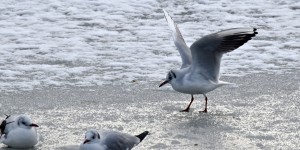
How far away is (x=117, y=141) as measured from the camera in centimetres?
499

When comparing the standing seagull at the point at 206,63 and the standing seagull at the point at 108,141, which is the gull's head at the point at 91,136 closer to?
the standing seagull at the point at 108,141

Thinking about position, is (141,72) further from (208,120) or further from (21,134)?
(21,134)

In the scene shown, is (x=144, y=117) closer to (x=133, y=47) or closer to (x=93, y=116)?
(x=93, y=116)

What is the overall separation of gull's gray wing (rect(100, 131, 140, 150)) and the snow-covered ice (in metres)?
2.31

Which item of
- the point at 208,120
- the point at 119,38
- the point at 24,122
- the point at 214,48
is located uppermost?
the point at 214,48

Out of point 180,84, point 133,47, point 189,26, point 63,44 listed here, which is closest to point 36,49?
point 63,44

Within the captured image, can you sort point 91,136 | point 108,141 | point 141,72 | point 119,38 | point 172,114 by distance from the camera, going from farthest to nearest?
point 119,38 → point 141,72 → point 172,114 → point 108,141 → point 91,136

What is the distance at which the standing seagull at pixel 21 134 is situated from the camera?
5227 millimetres

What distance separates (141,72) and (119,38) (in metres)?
1.84

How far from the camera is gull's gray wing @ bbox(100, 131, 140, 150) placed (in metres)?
4.96

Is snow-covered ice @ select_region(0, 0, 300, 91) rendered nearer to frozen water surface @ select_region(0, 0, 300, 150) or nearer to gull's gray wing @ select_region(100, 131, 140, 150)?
frozen water surface @ select_region(0, 0, 300, 150)

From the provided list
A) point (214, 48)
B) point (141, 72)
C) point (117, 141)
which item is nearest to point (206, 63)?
point (214, 48)

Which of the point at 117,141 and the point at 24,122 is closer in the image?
the point at 117,141

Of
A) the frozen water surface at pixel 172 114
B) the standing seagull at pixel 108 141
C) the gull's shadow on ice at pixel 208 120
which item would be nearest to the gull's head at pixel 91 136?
the standing seagull at pixel 108 141
